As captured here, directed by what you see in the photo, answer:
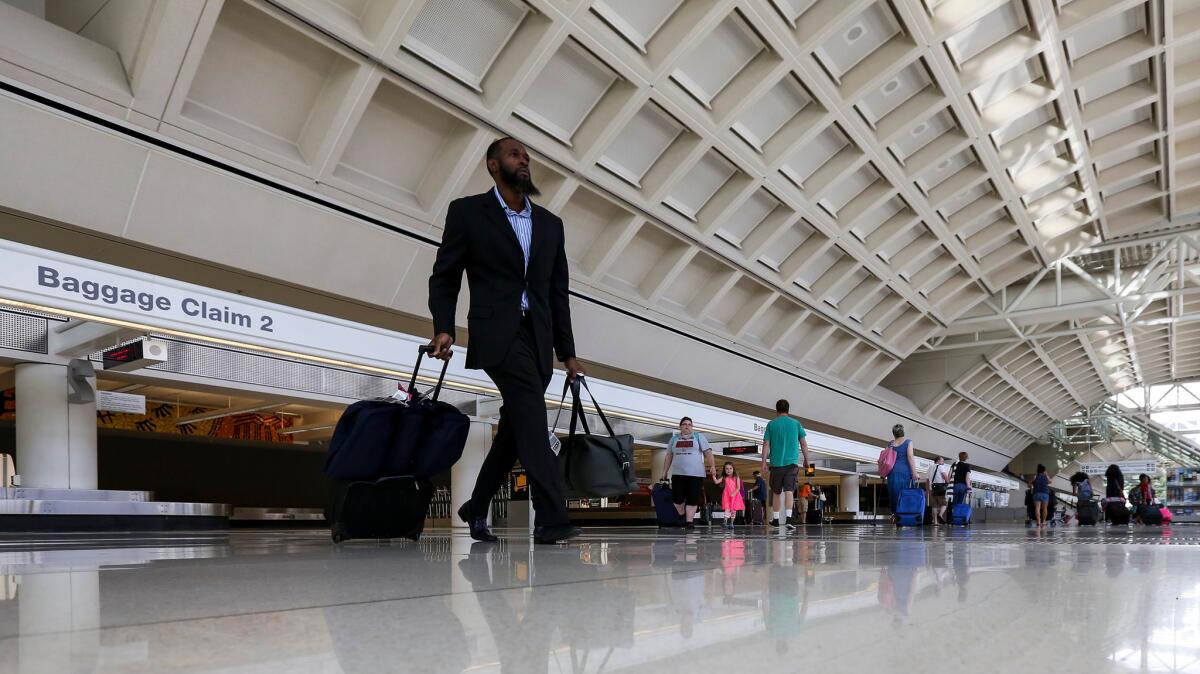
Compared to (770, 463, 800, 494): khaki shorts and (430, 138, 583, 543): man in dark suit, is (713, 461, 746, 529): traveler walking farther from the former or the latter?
(430, 138, 583, 543): man in dark suit

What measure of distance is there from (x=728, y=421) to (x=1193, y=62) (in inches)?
527

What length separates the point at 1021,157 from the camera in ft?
69.5

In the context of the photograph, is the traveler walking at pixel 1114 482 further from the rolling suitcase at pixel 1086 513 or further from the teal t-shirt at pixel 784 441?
the teal t-shirt at pixel 784 441

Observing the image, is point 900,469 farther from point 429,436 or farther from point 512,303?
point 512,303

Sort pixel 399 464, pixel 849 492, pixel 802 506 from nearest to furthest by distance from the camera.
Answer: pixel 399 464 → pixel 802 506 → pixel 849 492

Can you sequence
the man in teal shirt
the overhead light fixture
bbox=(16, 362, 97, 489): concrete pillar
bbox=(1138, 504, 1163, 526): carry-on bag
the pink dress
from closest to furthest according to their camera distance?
bbox=(16, 362, 97, 489): concrete pillar < the man in teal shirt < the pink dress < the overhead light fixture < bbox=(1138, 504, 1163, 526): carry-on bag

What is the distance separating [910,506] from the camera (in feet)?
48.3

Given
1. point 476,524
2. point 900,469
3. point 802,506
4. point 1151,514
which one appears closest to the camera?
point 476,524

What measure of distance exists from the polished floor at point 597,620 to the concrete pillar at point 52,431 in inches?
345

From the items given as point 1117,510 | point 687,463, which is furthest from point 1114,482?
point 687,463

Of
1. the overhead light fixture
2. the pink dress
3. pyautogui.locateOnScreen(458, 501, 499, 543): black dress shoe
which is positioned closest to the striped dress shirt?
pyautogui.locateOnScreen(458, 501, 499, 543): black dress shoe

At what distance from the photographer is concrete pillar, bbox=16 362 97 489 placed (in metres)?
10.1

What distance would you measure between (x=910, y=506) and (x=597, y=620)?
14.4 meters

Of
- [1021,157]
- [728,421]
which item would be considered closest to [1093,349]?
[1021,157]
